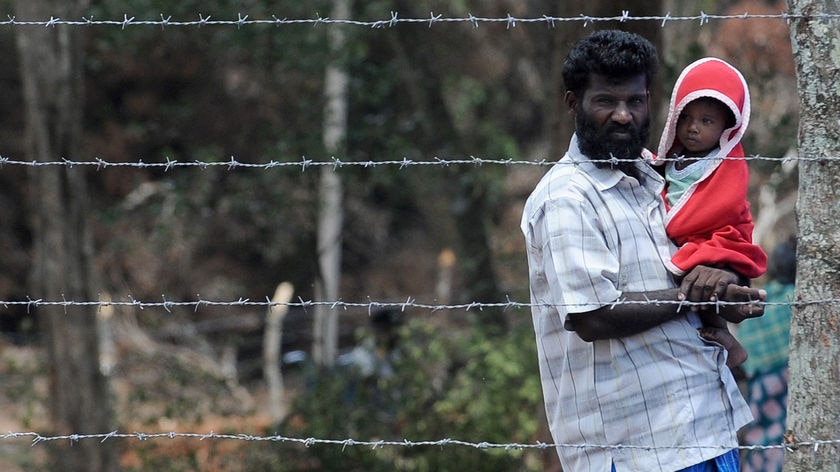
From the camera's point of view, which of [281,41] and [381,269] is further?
[381,269]

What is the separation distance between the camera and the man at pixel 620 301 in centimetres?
250

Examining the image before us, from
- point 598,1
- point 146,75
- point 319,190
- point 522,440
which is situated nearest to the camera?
point 598,1

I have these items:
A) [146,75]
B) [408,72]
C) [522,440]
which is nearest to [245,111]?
[146,75]

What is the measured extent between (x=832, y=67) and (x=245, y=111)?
397 inches

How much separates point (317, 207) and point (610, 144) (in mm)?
5455

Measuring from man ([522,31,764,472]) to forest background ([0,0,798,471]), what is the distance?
2.81 ft

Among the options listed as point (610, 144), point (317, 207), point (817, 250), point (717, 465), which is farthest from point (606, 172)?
point (317, 207)

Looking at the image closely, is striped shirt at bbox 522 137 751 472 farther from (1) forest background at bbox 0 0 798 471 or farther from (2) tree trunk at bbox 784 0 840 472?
(1) forest background at bbox 0 0 798 471

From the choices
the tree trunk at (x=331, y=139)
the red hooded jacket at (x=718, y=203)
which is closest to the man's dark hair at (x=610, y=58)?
the red hooded jacket at (x=718, y=203)

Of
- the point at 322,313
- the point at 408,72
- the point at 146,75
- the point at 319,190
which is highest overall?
the point at 146,75

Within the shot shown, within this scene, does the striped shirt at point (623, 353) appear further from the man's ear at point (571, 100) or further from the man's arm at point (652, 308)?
the man's ear at point (571, 100)

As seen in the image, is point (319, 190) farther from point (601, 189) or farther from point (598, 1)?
point (601, 189)

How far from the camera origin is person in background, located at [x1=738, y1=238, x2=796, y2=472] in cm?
517

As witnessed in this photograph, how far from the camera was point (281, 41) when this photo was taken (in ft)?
25.5
